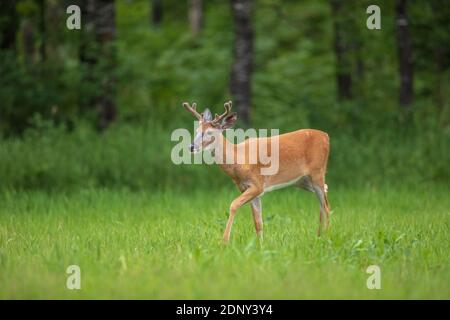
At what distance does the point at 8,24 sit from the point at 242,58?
540 cm

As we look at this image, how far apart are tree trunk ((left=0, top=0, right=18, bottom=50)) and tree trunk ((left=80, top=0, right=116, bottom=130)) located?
182 centimetres

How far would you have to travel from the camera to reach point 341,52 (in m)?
21.4

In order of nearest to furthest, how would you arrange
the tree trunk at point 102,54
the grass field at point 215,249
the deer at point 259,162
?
the grass field at point 215,249 < the deer at point 259,162 < the tree trunk at point 102,54

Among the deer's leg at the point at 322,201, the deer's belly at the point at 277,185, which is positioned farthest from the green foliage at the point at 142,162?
the deer's belly at the point at 277,185

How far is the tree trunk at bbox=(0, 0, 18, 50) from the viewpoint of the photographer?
17455 millimetres

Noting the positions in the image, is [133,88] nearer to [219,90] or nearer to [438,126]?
[219,90]

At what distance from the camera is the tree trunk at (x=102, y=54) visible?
54.4ft

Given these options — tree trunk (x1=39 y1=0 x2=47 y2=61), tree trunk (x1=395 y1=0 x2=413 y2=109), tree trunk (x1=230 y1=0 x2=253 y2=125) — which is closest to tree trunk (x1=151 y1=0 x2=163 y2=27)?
tree trunk (x1=39 y1=0 x2=47 y2=61)

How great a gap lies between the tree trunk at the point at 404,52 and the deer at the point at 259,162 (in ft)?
25.9

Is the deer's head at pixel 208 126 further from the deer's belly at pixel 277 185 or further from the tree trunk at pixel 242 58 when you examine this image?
the tree trunk at pixel 242 58

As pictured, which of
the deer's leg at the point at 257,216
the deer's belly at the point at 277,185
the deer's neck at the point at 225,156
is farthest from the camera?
the deer's belly at the point at 277,185

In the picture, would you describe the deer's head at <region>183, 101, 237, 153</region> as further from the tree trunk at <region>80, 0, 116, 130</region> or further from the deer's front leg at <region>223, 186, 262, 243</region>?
the tree trunk at <region>80, 0, 116, 130</region>

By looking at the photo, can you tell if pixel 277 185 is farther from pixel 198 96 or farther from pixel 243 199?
pixel 198 96

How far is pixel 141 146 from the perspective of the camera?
14.7 m
